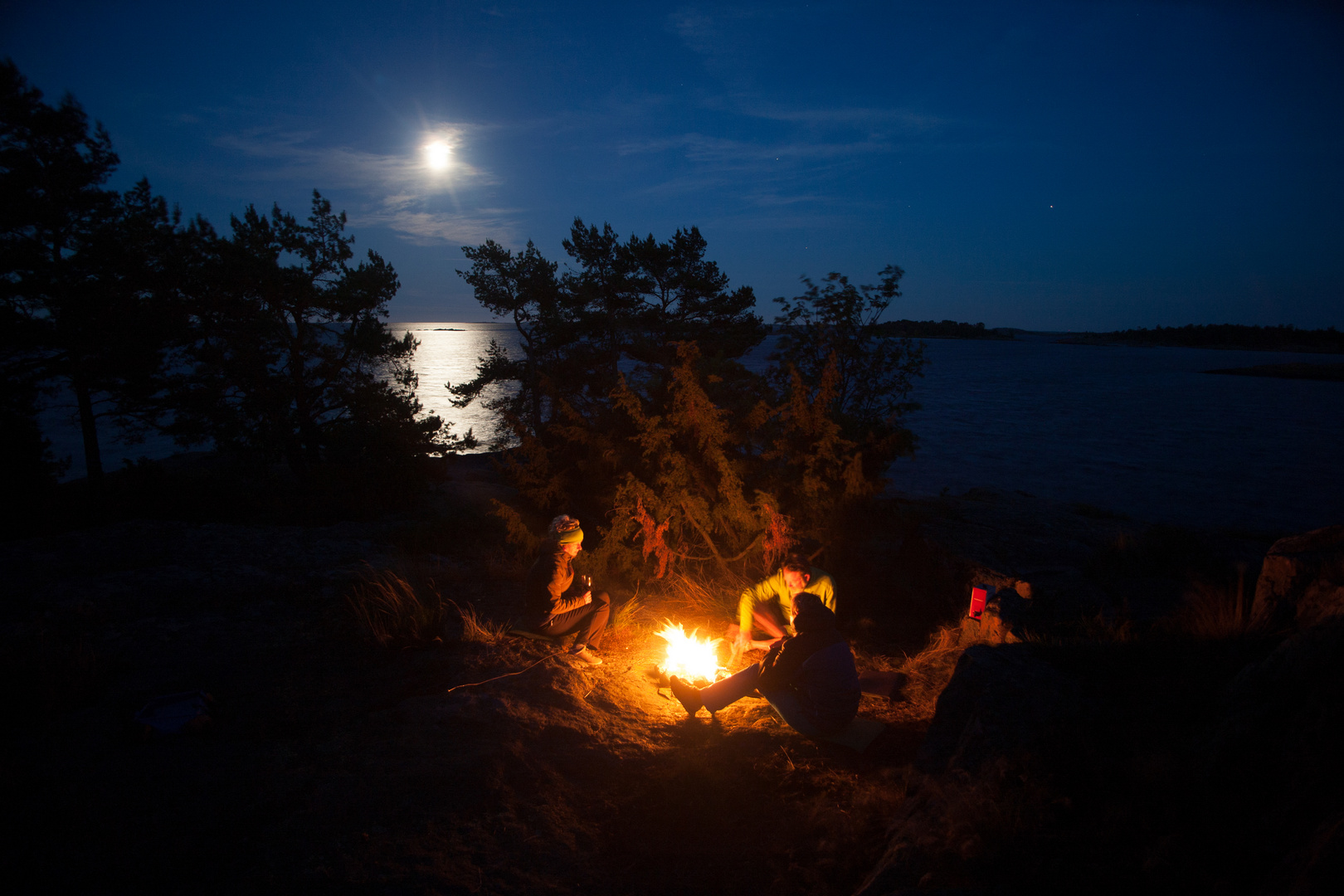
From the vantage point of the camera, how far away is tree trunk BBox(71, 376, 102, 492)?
558 inches

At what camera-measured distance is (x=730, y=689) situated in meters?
4.70

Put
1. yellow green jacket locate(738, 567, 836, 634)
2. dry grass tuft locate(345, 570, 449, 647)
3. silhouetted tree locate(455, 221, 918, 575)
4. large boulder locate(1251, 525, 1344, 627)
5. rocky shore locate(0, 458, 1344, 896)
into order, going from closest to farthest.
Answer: rocky shore locate(0, 458, 1344, 896), large boulder locate(1251, 525, 1344, 627), yellow green jacket locate(738, 567, 836, 634), dry grass tuft locate(345, 570, 449, 647), silhouetted tree locate(455, 221, 918, 575)

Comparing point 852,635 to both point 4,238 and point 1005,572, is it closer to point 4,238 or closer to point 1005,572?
point 1005,572

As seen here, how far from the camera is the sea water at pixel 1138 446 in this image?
21.0 m

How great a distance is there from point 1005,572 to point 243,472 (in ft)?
61.1

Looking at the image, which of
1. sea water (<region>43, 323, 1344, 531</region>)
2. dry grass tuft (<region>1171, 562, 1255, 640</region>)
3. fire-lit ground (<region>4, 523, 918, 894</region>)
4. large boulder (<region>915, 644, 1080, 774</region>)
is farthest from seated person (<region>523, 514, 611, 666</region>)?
sea water (<region>43, 323, 1344, 531</region>)

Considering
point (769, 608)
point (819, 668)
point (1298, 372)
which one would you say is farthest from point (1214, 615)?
point (1298, 372)

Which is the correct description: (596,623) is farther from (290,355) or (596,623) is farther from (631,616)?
(290,355)

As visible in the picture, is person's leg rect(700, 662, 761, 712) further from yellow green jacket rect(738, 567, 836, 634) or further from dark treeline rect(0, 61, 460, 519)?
dark treeline rect(0, 61, 460, 519)

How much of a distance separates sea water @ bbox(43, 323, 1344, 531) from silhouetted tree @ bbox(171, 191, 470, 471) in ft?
12.6

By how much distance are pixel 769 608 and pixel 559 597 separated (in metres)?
2.20

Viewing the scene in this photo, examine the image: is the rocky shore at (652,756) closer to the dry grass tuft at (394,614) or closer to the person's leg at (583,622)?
the dry grass tuft at (394,614)

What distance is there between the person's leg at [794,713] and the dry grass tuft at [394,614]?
345cm

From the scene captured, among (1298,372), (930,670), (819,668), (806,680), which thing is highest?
(1298,372)
